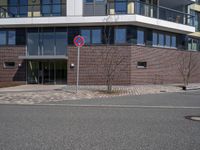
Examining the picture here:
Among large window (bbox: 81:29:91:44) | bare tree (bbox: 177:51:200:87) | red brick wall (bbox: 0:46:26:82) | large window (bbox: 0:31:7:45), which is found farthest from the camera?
bare tree (bbox: 177:51:200:87)

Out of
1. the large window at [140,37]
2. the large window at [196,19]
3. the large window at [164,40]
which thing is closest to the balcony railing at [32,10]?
the large window at [140,37]

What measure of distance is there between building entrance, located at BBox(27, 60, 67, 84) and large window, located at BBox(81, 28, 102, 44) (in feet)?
10.8

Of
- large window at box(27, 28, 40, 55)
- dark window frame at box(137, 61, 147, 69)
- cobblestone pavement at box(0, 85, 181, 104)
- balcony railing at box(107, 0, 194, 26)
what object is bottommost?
cobblestone pavement at box(0, 85, 181, 104)

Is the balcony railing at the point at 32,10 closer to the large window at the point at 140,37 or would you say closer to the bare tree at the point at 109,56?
the bare tree at the point at 109,56

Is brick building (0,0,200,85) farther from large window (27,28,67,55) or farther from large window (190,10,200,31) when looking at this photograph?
large window (190,10,200,31)

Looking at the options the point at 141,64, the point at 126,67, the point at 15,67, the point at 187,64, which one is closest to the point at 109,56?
the point at 126,67

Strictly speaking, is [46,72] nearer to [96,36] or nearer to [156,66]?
[96,36]

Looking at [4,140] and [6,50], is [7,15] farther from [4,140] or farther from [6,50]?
[4,140]

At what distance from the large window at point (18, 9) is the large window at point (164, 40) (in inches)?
522

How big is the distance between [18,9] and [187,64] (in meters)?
19.1

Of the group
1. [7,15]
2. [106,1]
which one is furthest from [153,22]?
[7,15]

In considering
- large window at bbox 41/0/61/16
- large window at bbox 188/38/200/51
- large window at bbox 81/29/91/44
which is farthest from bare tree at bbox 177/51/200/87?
large window at bbox 41/0/61/16

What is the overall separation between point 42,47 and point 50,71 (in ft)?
8.22

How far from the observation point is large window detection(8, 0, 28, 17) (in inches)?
864
